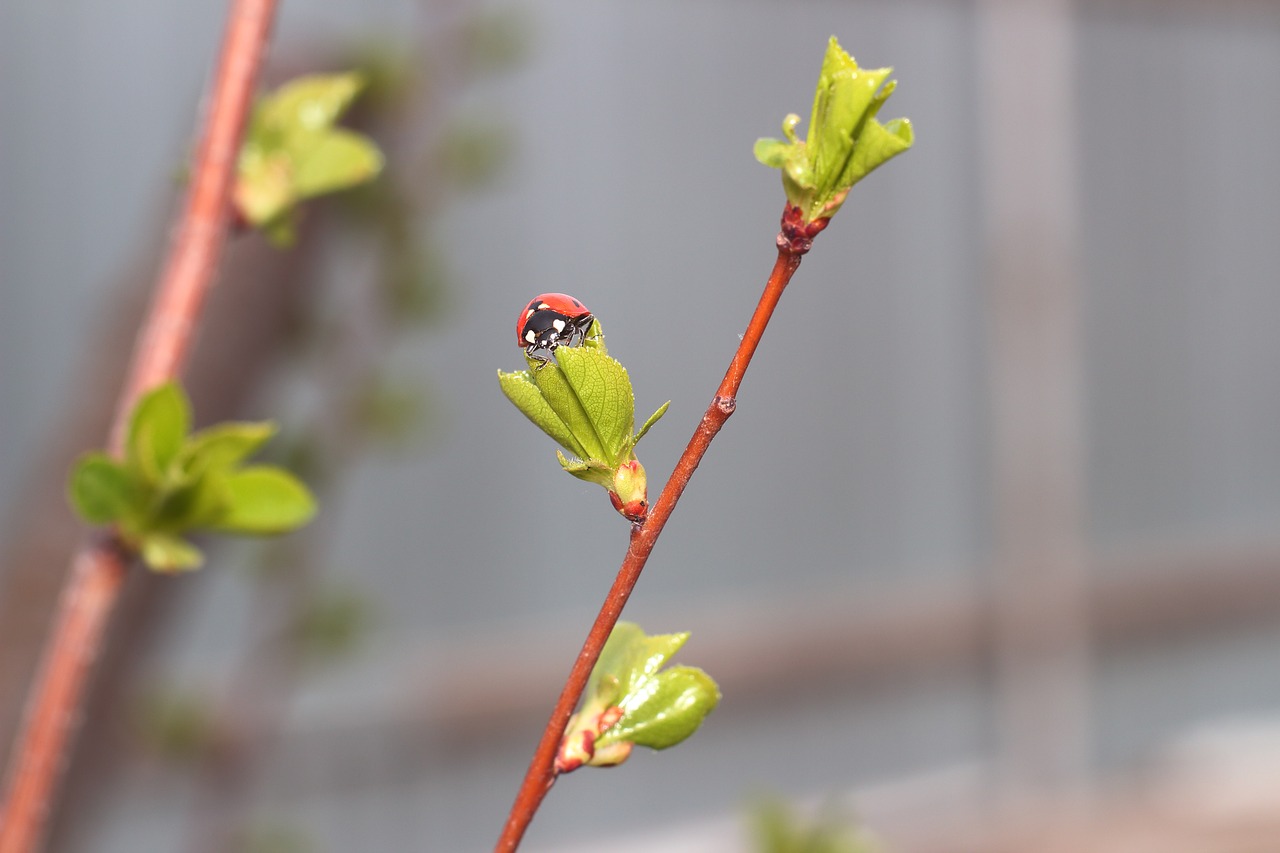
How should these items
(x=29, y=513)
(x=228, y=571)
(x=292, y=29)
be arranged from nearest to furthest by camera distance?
(x=29, y=513) → (x=292, y=29) → (x=228, y=571)

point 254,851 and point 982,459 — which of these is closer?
point 254,851

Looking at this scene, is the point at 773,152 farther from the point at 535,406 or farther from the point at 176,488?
the point at 176,488

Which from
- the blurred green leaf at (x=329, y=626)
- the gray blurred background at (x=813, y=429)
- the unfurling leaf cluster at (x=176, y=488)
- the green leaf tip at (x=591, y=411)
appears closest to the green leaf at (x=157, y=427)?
the unfurling leaf cluster at (x=176, y=488)

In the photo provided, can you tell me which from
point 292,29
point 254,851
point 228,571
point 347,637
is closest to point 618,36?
point 292,29

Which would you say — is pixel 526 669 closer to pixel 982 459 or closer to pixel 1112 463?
→ pixel 982 459

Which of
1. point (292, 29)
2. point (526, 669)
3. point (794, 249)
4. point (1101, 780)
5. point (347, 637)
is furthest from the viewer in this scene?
point (1101, 780)

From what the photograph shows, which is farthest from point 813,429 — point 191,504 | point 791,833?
point 191,504
